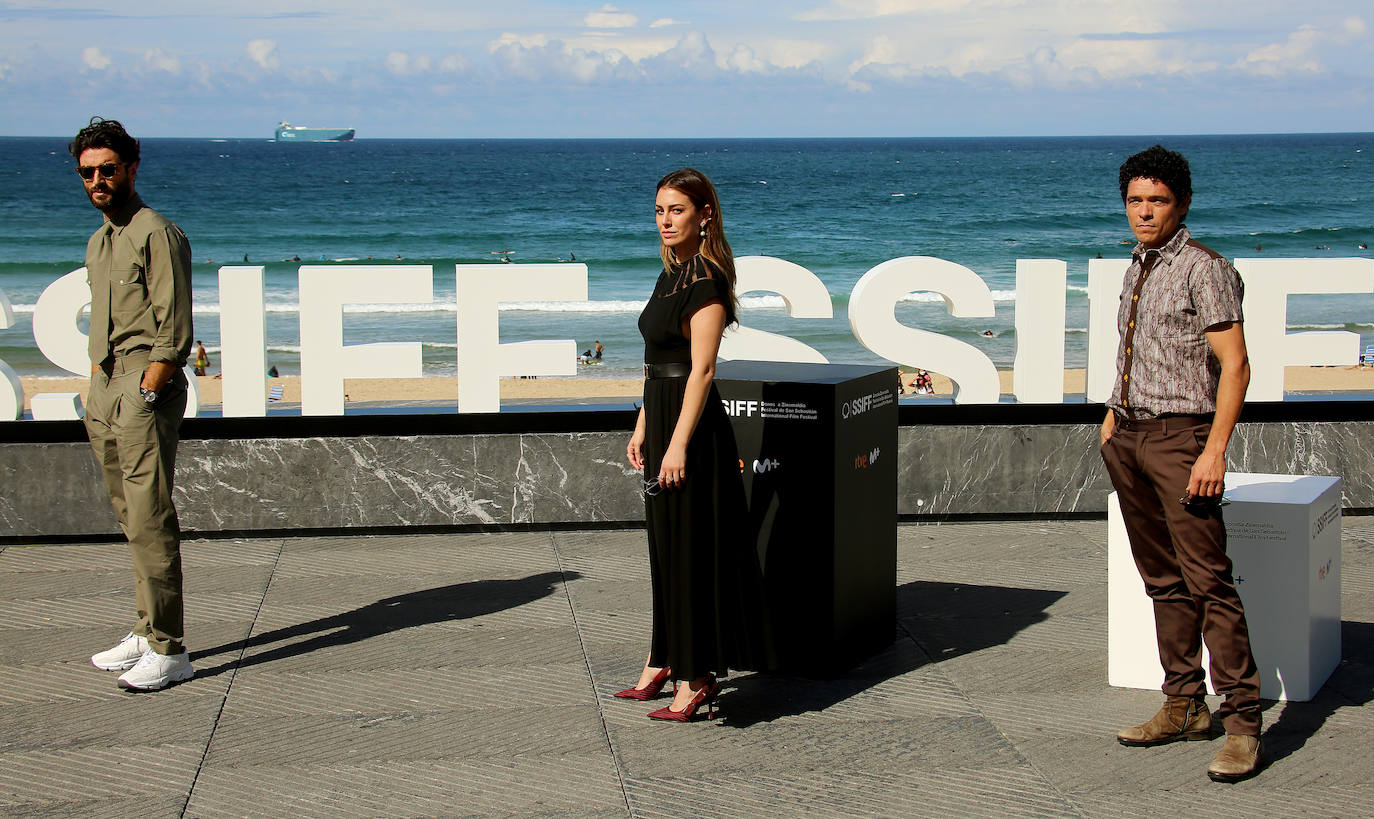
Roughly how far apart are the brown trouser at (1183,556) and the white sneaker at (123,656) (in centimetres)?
356

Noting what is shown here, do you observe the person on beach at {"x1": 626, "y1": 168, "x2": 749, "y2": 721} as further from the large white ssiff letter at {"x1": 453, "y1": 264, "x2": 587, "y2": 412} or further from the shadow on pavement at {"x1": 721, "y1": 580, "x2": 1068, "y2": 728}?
the large white ssiff letter at {"x1": 453, "y1": 264, "x2": 587, "y2": 412}

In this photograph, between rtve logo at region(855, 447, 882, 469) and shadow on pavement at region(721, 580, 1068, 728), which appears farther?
rtve logo at region(855, 447, 882, 469)

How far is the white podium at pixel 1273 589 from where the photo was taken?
4.52 m

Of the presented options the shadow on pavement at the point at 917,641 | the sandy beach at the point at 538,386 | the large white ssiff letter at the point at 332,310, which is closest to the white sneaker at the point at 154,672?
the shadow on pavement at the point at 917,641

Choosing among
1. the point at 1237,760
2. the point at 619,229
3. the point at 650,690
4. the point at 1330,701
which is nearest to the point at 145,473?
the point at 650,690

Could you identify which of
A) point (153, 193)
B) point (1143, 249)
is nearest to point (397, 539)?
point (1143, 249)

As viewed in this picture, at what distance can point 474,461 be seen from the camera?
7285mm

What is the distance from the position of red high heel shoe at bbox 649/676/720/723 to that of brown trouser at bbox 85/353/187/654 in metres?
1.82

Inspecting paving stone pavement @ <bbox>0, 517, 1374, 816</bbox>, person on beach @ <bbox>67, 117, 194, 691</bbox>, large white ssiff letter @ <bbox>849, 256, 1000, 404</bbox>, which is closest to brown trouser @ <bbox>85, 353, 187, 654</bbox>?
person on beach @ <bbox>67, 117, 194, 691</bbox>

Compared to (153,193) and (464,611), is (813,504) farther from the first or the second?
(153,193)

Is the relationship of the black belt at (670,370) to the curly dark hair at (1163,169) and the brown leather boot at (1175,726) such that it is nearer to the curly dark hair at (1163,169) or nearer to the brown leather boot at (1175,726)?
the curly dark hair at (1163,169)

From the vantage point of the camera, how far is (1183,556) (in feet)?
13.1

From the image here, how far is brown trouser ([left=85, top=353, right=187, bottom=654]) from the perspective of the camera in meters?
4.72

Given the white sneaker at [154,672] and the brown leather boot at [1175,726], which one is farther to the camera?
the white sneaker at [154,672]
